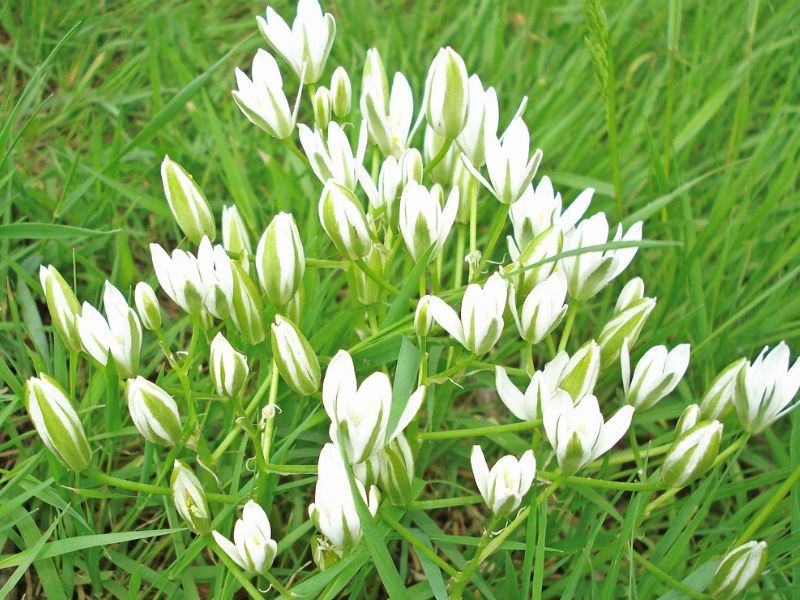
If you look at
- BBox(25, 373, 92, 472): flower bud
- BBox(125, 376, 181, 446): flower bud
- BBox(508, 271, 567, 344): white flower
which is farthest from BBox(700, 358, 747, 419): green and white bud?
BBox(25, 373, 92, 472): flower bud

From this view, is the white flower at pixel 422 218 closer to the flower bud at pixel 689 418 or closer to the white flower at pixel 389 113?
the white flower at pixel 389 113

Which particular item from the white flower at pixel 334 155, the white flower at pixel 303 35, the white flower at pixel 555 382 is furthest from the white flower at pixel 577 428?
the white flower at pixel 303 35

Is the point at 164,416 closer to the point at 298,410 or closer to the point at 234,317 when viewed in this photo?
the point at 234,317

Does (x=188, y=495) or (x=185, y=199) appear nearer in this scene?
(x=188, y=495)

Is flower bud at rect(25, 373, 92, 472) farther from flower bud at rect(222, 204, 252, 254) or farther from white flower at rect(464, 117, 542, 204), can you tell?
white flower at rect(464, 117, 542, 204)

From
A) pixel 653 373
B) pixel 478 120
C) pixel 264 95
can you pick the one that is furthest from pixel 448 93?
pixel 653 373

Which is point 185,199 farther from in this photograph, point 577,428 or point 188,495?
point 577,428

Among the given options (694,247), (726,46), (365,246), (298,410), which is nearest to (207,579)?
(298,410)
